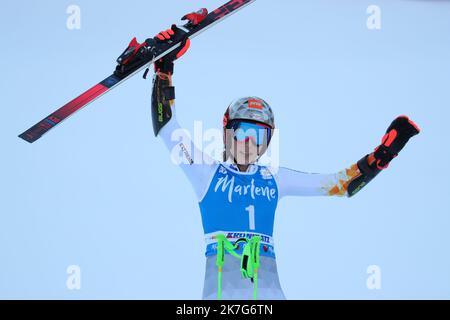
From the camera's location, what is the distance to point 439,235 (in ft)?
11.3

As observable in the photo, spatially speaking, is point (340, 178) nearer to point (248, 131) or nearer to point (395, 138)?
point (395, 138)

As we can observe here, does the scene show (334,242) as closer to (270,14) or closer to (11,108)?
(270,14)

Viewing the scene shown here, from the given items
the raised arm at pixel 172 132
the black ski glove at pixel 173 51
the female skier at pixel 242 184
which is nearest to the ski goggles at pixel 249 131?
the female skier at pixel 242 184

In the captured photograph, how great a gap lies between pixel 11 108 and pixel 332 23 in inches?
51.8

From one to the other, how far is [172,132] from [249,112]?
25 centimetres

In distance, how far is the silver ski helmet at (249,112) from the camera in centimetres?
286

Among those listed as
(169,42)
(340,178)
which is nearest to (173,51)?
(169,42)

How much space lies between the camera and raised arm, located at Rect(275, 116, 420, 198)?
9.55 ft

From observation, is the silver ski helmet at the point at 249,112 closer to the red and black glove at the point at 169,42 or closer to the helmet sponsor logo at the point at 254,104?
the helmet sponsor logo at the point at 254,104

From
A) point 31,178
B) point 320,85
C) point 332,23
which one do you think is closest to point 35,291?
point 31,178

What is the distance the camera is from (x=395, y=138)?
2.89 m

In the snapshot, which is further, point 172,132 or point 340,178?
point 340,178
